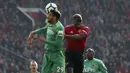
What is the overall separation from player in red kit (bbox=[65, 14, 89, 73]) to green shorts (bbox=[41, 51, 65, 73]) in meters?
0.81

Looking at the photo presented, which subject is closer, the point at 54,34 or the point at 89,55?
the point at 54,34

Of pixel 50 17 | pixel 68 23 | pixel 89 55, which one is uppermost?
pixel 68 23

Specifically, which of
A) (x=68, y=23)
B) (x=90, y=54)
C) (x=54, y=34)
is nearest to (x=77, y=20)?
(x=54, y=34)

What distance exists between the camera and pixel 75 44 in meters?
14.2

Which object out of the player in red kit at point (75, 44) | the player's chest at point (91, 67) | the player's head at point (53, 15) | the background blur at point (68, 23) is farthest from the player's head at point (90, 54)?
the background blur at point (68, 23)

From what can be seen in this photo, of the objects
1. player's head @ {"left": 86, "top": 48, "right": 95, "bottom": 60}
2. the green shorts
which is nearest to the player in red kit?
the green shorts

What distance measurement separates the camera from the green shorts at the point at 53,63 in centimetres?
1303

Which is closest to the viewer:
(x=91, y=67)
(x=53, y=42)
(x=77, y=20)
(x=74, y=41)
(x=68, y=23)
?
(x=53, y=42)

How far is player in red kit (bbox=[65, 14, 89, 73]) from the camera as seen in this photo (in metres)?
14.0

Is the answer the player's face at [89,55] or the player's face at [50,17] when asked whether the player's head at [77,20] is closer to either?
the player's face at [50,17]

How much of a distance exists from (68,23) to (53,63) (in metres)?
23.1

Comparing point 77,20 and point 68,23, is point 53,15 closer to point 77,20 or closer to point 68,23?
point 77,20

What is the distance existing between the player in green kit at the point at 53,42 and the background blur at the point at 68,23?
13693 millimetres

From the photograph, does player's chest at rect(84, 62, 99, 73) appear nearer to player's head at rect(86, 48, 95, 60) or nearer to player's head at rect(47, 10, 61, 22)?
player's head at rect(86, 48, 95, 60)
